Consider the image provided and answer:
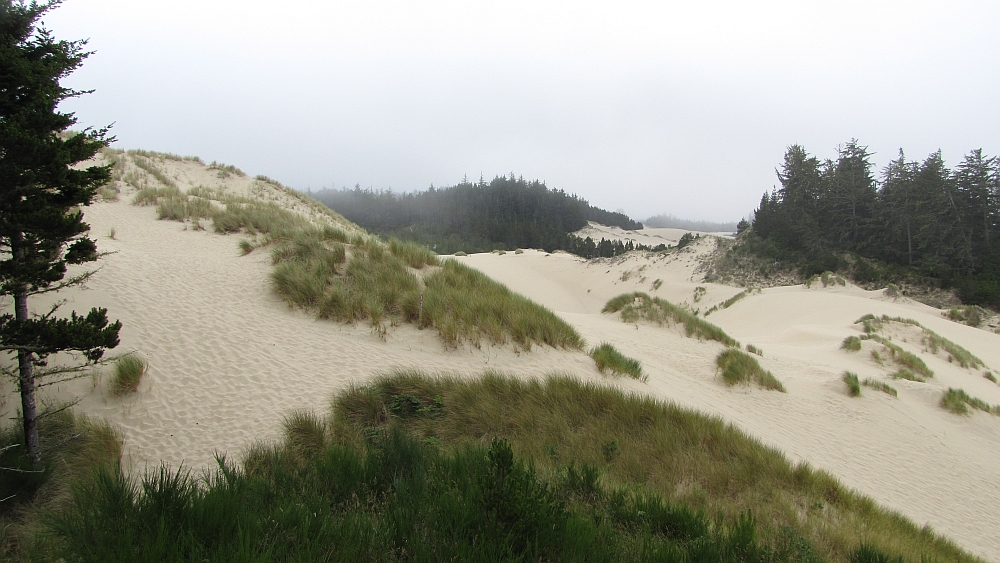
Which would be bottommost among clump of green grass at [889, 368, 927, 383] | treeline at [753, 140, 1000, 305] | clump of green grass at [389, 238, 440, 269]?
clump of green grass at [889, 368, 927, 383]

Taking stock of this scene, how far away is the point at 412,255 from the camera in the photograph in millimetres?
9961

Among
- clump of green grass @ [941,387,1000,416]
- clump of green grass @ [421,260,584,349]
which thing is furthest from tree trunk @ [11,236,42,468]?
clump of green grass @ [941,387,1000,416]

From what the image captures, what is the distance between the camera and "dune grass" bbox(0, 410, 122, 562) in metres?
2.23

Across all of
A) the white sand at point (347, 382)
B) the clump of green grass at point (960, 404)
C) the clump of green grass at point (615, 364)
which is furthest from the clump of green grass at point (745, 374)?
the clump of green grass at point (960, 404)

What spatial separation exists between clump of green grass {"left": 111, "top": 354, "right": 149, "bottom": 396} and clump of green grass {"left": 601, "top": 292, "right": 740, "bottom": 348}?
11897 millimetres

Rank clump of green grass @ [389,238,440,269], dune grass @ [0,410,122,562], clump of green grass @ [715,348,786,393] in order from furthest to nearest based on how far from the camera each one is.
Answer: clump of green grass @ [389,238,440,269] → clump of green grass @ [715,348,786,393] → dune grass @ [0,410,122,562]

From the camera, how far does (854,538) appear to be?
2.94 m

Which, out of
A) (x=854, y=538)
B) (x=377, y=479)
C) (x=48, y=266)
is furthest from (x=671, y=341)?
(x=48, y=266)

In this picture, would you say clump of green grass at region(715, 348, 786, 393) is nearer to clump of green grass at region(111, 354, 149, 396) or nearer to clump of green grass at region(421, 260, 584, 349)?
clump of green grass at region(421, 260, 584, 349)

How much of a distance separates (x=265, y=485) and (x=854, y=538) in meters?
4.04

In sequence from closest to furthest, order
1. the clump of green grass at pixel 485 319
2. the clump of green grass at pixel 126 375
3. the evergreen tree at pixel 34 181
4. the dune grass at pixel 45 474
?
1. the dune grass at pixel 45 474
2. the evergreen tree at pixel 34 181
3. the clump of green grass at pixel 126 375
4. the clump of green grass at pixel 485 319

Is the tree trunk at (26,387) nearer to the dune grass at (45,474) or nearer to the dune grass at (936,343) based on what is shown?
the dune grass at (45,474)

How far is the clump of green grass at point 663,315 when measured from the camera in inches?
473

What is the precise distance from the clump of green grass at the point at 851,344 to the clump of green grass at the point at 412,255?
12206 millimetres
